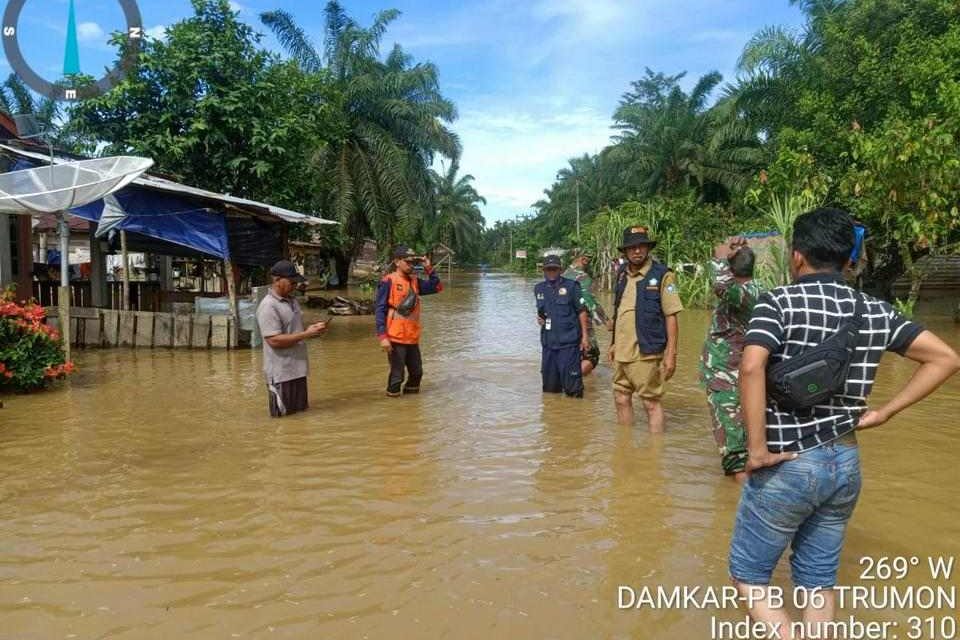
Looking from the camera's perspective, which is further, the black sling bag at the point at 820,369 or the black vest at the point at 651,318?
the black vest at the point at 651,318

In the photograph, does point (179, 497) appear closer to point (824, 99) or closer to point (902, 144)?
point (902, 144)

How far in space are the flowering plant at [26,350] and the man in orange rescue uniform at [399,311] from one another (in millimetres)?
3650

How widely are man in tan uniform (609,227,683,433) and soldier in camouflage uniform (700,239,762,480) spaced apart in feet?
1.92

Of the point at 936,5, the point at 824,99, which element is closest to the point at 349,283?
the point at 824,99

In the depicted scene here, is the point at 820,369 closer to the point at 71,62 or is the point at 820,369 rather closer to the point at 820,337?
the point at 820,337

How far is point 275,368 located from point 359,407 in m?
1.02

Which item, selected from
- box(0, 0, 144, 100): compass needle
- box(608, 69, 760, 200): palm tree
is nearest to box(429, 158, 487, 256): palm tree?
box(608, 69, 760, 200): palm tree

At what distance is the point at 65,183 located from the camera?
8031mm

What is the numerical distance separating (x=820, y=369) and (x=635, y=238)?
→ 312 centimetres

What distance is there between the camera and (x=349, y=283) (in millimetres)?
36094

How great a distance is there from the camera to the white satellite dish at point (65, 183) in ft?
25.6

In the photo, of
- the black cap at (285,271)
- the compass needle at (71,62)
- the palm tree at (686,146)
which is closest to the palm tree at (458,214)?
the palm tree at (686,146)

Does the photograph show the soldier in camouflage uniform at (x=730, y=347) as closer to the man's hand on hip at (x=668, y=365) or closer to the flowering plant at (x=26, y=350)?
the man's hand on hip at (x=668, y=365)

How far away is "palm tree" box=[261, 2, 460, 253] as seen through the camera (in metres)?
24.7
